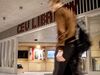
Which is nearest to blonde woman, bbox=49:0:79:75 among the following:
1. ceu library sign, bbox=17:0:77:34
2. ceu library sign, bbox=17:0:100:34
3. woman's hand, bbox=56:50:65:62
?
woman's hand, bbox=56:50:65:62

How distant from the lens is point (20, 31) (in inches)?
472

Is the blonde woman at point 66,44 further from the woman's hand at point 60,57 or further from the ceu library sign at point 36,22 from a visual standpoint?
the ceu library sign at point 36,22

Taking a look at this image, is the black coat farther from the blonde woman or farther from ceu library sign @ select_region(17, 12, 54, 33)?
ceu library sign @ select_region(17, 12, 54, 33)

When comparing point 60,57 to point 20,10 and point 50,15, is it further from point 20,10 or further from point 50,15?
point 20,10

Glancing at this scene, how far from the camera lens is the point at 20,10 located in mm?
9609

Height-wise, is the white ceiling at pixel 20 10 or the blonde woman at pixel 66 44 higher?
the white ceiling at pixel 20 10

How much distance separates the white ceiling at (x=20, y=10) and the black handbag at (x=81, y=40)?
7.06 metres

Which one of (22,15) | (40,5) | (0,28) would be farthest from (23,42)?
(40,5)

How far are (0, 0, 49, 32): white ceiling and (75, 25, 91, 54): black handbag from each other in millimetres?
7058


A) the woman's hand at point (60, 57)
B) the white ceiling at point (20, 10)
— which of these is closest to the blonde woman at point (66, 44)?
the woman's hand at point (60, 57)

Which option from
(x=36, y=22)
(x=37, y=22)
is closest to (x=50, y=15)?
(x=37, y=22)

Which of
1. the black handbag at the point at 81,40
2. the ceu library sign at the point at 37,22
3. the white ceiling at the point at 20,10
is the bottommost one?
the black handbag at the point at 81,40

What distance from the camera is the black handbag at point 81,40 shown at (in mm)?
1380

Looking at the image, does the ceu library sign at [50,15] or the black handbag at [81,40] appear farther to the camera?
the ceu library sign at [50,15]
